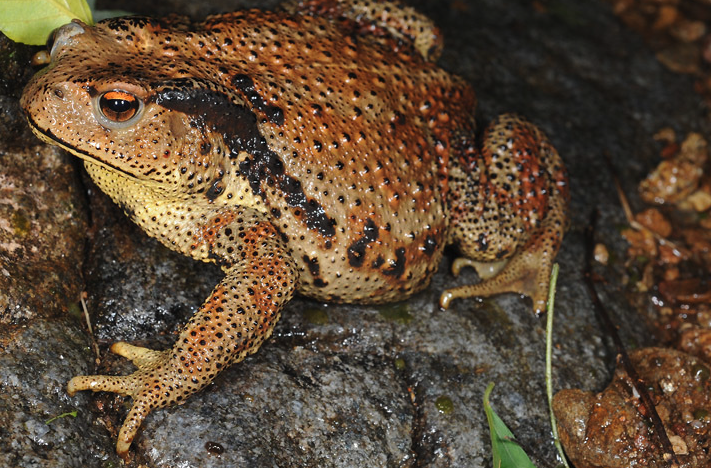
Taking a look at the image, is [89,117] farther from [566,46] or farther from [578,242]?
[566,46]

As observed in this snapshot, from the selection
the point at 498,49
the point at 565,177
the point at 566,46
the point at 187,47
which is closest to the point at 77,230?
the point at 187,47

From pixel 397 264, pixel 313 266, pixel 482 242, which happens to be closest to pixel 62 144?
pixel 313 266

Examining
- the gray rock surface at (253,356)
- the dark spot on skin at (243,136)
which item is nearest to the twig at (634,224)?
the gray rock surface at (253,356)

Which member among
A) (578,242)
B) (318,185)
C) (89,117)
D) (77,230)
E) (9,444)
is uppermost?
(89,117)

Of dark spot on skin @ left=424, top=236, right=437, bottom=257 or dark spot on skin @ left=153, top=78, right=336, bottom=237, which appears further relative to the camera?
dark spot on skin @ left=424, top=236, right=437, bottom=257

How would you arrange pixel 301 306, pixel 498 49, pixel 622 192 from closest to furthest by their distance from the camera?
pixel 301 306
pixel 622 192
pixel 498 49

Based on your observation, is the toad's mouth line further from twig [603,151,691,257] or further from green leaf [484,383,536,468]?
twig [603,151,691,257]

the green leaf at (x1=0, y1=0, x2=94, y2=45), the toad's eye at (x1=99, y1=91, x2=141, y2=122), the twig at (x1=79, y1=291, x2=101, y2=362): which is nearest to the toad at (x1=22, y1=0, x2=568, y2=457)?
the toad's eye at (x1=99, y1=91, x2=141, y2=122)

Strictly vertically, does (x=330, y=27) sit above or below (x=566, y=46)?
above
